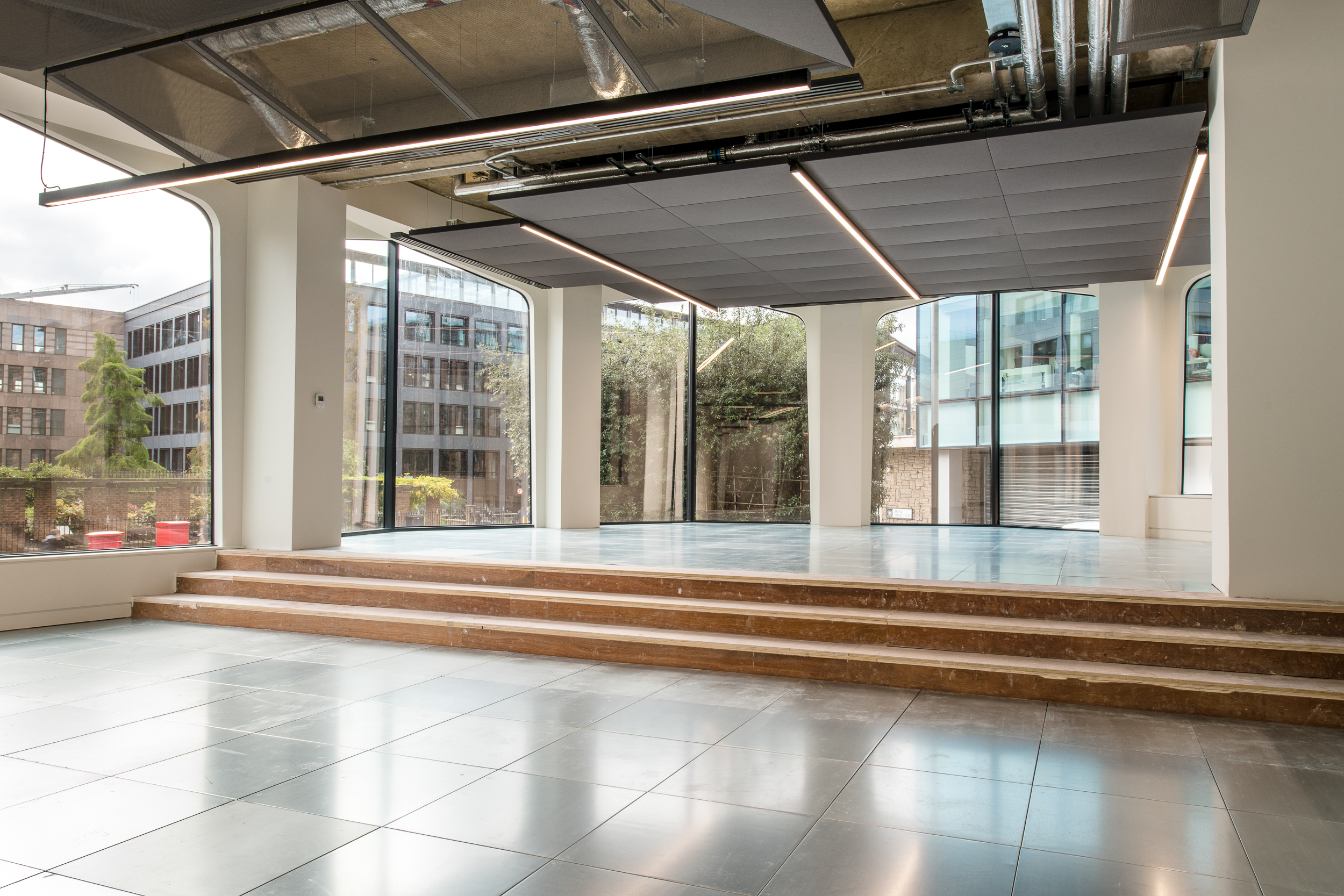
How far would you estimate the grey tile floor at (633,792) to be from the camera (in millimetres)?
2449

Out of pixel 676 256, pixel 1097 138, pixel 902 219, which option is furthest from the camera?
pixel 676 256

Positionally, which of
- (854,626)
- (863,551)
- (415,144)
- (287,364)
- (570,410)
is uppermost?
(415,144)

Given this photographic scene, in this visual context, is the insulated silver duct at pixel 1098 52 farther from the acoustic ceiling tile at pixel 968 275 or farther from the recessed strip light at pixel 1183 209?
the acoustic ceiling tile at pixel 968 275

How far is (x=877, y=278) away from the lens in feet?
30.9

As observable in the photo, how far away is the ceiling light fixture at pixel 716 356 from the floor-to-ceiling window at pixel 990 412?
7.18 ft

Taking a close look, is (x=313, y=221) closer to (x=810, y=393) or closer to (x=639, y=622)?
(x=639, y=622)

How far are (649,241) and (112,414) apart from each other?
4919 mm

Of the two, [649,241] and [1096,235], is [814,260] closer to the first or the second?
[649,241]

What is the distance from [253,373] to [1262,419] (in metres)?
7.93

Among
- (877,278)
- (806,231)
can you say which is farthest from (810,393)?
(806,231)

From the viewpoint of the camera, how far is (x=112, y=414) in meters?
7.16

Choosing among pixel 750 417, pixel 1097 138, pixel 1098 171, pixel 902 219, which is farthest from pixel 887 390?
pixel 1097 138

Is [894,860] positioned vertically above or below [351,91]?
below

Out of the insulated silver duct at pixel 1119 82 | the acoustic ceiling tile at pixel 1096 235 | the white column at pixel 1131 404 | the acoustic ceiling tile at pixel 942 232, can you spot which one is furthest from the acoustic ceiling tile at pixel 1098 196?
Answer: the white column at pixel 1131 404
